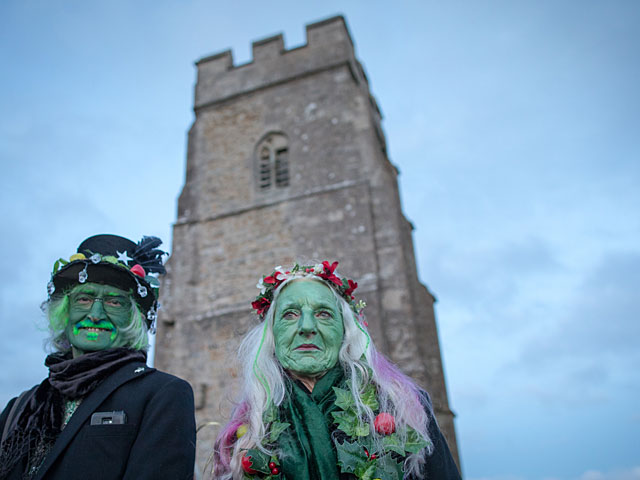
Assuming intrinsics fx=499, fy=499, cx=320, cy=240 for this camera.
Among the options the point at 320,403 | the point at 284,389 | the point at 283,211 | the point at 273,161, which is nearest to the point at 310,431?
the point at 320,403

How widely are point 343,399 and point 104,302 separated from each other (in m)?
1.23

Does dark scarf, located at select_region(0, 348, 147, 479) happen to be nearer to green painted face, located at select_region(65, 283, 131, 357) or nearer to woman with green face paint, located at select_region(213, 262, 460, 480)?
green painted face, located at select_region(65, 283, 131, 357)

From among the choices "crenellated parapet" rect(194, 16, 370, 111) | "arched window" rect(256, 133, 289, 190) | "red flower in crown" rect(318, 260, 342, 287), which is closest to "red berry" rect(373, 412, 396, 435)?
"red flower in crown" rect(318, 260, 342, 287)

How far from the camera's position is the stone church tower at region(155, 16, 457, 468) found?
9.42 m

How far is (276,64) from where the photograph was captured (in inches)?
502

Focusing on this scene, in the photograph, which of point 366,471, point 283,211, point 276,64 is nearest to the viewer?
point 366,471

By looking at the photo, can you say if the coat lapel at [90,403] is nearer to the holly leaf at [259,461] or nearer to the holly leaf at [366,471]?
the holly leaf at [259,461]

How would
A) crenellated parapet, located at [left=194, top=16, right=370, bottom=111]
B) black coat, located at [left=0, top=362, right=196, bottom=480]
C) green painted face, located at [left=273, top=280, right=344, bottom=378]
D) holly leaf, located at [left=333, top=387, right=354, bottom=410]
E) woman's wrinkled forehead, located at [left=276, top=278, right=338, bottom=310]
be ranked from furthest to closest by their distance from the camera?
crenellated parapet, located at [left=194, top=16, right=370, bottom=111] → woman's wrinkled forehead, located at [left=276, top=278, right=338, bottom=310] → green painted face, located at [left=273, top=280, right=344, bottom=378] → holly leaf, located at [left=333, top=387, right=354, bottom=410] → black coat, located at [left=0, top=362, right=196, bottom=480]

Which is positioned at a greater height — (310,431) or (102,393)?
(102,393)

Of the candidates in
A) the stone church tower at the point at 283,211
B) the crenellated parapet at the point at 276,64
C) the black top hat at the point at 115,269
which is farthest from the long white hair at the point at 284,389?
the crenellated parapet at the point at 276,64

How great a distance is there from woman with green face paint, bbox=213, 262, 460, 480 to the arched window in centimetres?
910

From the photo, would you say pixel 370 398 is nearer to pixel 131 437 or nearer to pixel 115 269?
pixel 131 437

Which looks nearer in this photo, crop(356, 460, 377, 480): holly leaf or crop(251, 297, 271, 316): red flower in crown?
crop(356, 460, 377, 480): holly leaf

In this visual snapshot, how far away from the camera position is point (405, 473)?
2016 millimetres
